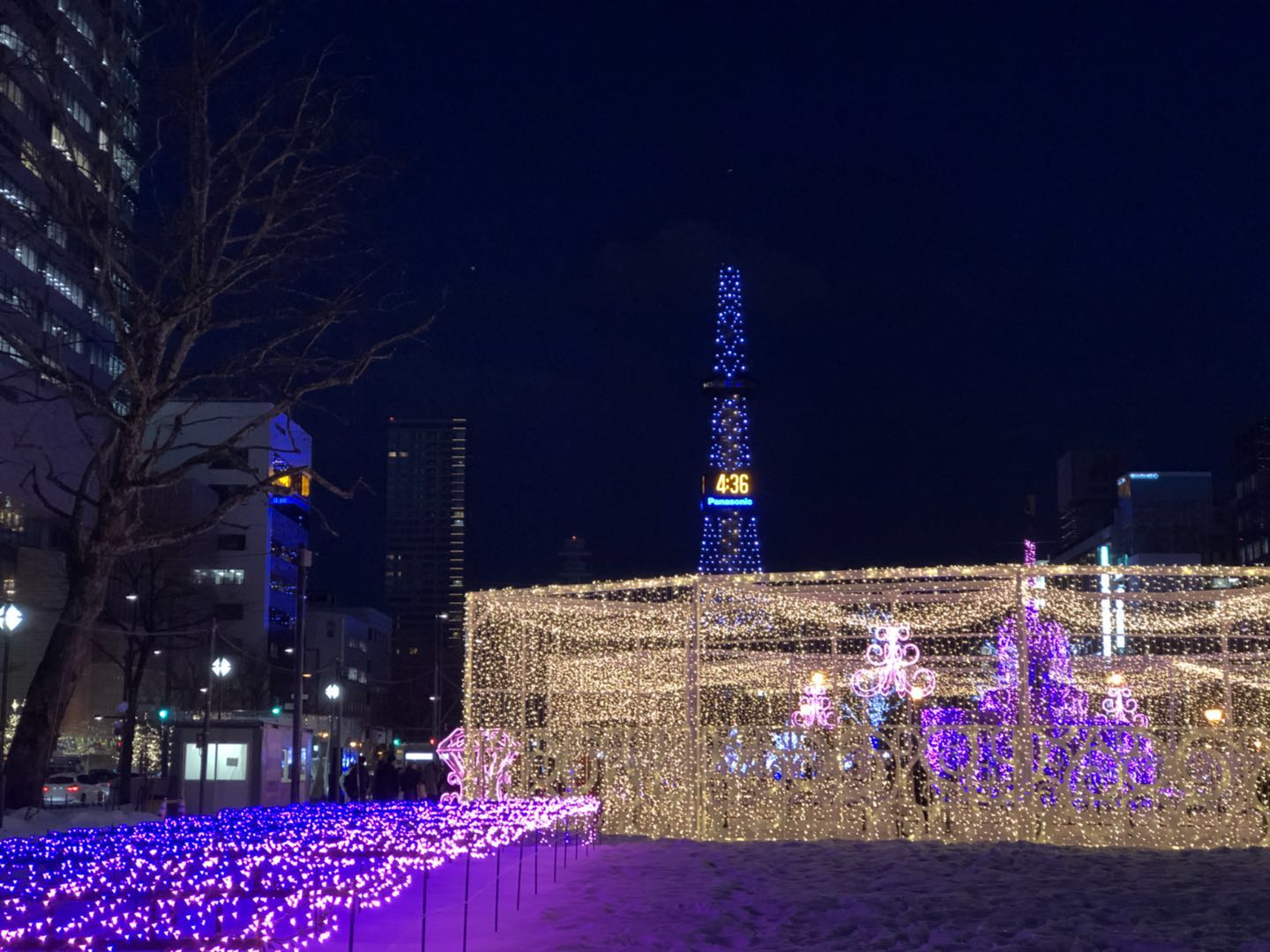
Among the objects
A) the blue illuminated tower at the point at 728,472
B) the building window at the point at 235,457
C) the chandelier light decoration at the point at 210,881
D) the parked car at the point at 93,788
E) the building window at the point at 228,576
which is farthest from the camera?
the blue illuminated tower at the point at 728,472

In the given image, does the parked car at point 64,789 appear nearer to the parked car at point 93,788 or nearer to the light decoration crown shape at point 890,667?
the parked car at point 93,788

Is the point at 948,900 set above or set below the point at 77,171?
below

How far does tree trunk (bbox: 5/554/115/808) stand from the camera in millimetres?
17406

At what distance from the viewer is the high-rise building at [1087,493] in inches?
5389

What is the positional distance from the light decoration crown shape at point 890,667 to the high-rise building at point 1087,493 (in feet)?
379

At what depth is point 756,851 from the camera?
17.9m

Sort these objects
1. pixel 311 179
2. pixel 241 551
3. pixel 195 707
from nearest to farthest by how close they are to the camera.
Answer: pixel 311 179
pixel 195 707
pixel 241 551

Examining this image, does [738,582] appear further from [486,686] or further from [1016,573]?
[486,686]

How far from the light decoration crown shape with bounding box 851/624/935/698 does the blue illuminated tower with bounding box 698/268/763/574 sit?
94.9 metres

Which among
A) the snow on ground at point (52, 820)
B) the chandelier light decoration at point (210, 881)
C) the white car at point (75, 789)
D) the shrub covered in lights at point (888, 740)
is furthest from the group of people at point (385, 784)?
the chandelier light decoration at point (210, 881)

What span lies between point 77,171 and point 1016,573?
39.9 feet

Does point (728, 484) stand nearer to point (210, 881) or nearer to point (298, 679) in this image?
point (298, 679)

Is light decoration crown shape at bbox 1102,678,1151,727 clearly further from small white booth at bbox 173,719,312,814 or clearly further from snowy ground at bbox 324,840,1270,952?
small white booth at bbox 173,719,312,814

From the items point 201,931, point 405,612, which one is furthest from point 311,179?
point 405,612
